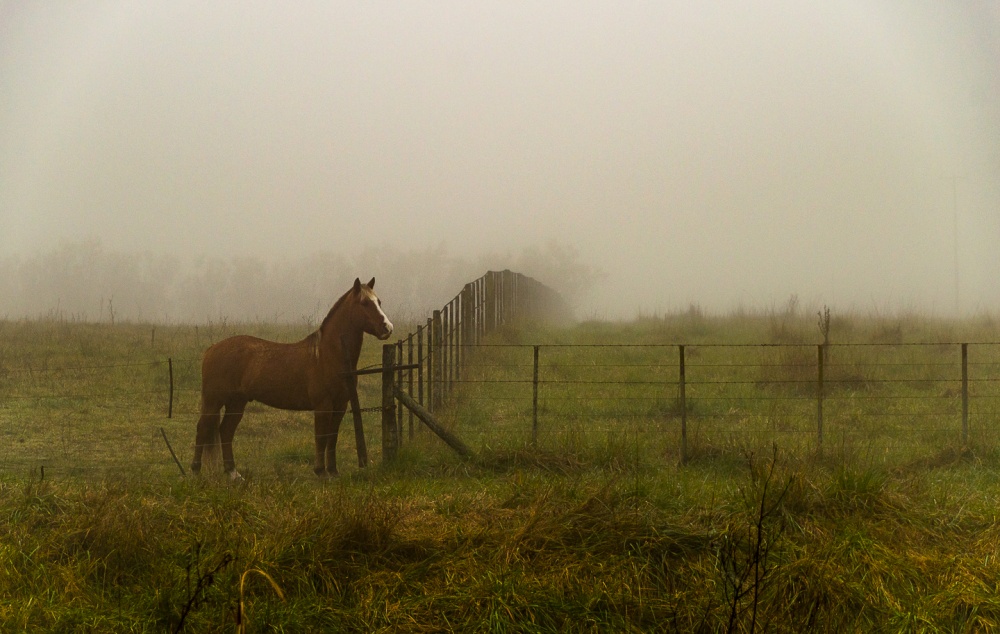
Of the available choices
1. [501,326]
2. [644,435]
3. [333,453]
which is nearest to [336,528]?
[333,453]

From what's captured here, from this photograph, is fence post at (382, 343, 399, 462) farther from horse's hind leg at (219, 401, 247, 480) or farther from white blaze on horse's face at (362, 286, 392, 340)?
horse's hind leg at (219, 401, 247, 480)

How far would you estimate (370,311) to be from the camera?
8141 millimetres

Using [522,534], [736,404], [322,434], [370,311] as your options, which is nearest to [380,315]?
[370,311]

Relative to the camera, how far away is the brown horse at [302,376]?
8219 millimetres

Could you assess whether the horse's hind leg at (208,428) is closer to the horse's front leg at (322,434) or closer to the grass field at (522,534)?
the grass field at (522,534)

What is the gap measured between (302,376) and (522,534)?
3.89 metres

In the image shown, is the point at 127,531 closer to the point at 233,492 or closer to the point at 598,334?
the point at 233,492

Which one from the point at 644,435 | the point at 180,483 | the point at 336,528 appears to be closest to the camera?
the point at 336,528

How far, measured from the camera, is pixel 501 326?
21906 millimetres

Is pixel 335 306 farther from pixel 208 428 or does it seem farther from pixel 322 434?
pixel 208 428

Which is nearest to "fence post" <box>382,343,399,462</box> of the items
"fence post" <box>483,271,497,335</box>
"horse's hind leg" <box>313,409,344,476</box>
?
"horse's hind leg" <box>313,409,344,476</box>

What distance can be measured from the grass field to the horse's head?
1369mm

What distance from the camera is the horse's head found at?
805 centimetres

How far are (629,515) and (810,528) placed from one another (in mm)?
1245
